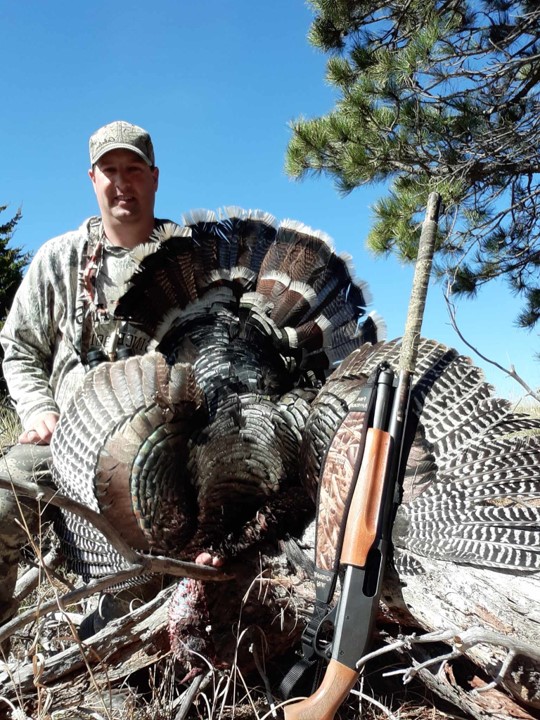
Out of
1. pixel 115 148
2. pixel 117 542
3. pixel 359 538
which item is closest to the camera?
pixel 117 542

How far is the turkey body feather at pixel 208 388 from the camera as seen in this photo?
97.5 inches

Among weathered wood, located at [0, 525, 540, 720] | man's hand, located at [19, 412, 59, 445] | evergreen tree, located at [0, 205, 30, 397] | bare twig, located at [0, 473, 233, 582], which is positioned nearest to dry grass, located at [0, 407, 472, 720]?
weathered wood, located at [0, 525, 540, 720]

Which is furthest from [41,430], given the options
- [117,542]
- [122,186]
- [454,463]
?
[454,463]

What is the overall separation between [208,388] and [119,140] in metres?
1.63

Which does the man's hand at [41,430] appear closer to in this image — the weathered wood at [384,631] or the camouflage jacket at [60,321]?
the camouflage jacket at [60,321]

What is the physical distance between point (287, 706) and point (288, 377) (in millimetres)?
2049

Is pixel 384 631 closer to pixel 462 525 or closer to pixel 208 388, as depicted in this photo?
pixel 462 525

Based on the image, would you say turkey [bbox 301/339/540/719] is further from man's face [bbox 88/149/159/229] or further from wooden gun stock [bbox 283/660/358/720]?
man's face [bbox 88/149/159/229]

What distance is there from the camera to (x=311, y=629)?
2066mm

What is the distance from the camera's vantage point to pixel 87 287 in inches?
146

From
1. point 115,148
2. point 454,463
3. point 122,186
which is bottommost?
point 454,463

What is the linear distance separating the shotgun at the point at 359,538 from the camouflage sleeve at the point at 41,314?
220 centimetres

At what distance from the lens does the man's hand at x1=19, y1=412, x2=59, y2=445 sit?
10.6 ft

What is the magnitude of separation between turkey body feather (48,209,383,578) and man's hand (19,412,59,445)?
32 cm
